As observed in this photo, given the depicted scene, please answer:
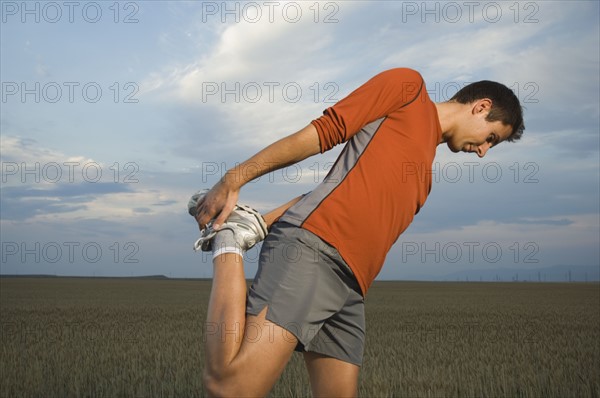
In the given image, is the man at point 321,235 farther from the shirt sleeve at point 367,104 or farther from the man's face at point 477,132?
the man's face at point 477,132

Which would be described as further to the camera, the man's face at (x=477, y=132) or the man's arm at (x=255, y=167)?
the man's face at (x=477, y=132)

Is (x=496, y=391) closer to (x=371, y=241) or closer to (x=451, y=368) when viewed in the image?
(x=451, y=368)

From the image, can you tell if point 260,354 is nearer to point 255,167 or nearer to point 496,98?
point 255,167

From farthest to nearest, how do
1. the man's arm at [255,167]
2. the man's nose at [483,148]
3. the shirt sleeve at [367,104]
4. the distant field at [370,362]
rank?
the distant field at [370,362]
the man's nose at [483,148]
the shirt sleeve at [367,104]
the man's arm at [255,167]

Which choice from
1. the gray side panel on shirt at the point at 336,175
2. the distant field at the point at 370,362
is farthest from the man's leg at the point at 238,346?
the distant field at the point at 370,362

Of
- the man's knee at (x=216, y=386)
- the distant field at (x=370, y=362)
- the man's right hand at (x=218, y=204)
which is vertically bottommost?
the distant field at (x=370, y=362)

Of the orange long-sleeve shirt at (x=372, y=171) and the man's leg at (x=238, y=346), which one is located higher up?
the orange long-sleeve shirt at (x=372, y=171)

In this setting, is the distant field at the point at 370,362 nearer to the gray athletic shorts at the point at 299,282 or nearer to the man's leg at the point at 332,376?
the man's leg at the point at 332,376

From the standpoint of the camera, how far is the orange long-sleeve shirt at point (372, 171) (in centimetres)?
228

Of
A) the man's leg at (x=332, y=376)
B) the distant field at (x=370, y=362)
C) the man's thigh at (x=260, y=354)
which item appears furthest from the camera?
the distant field at (x=370, y=362)

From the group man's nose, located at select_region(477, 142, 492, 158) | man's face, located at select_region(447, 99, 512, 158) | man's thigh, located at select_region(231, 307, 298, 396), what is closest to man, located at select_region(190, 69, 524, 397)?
man's thigh, located at select_region(231, 307, 298, 396)

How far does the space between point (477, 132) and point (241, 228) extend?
120 centimetres

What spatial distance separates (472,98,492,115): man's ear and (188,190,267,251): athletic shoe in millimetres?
1096

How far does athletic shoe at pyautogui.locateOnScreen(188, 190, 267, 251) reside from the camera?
228 centimetres
